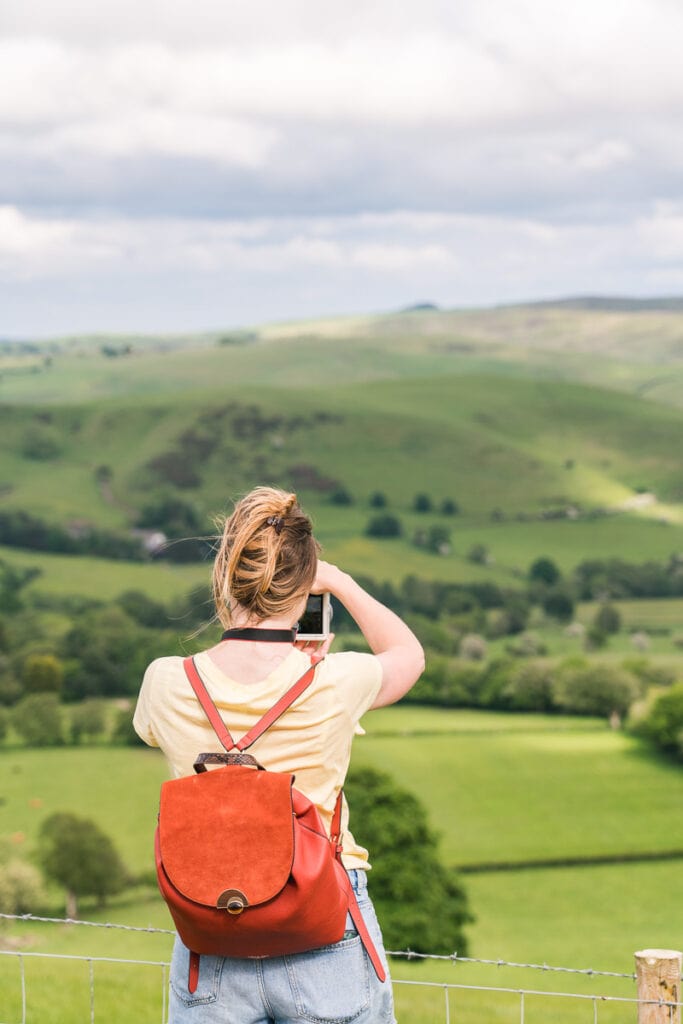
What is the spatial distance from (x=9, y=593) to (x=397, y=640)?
414 ft

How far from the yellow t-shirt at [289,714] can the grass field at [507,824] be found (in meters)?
26.7

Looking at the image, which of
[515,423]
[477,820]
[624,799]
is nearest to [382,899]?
[477,820]

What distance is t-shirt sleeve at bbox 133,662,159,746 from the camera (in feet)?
10.9

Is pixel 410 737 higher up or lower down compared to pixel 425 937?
lower down

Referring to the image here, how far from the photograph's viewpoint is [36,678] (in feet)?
309

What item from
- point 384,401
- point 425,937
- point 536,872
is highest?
point 384,401

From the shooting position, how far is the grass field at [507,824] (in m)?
45.2

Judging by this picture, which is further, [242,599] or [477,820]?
[477,820]

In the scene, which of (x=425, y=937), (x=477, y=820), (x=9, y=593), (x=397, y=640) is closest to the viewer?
(x=397, y=640)

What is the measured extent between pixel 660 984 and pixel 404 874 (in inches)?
1333

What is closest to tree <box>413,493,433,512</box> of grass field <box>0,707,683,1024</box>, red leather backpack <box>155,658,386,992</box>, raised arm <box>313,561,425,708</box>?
grass field <box>0,707,683,1024</box>

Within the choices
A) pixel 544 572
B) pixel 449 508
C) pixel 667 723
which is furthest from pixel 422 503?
pixel 667 723

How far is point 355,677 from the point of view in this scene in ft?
10.7

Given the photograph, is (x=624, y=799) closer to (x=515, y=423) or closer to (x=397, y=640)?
(x=397, y=640)
